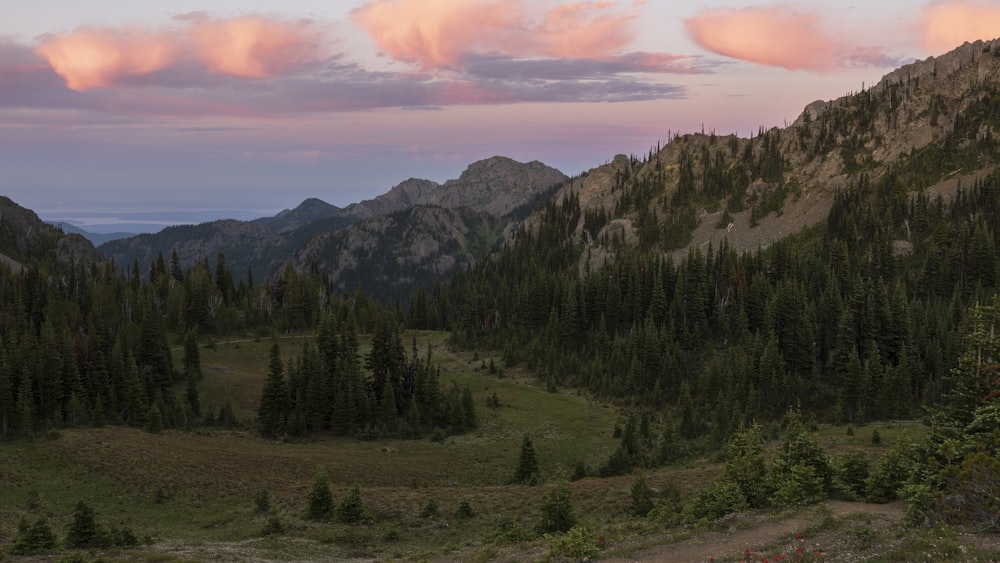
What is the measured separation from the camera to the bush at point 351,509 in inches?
1523

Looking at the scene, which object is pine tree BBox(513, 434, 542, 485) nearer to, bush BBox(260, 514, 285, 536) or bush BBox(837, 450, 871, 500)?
bush BBox(260, 514, 285, 536)

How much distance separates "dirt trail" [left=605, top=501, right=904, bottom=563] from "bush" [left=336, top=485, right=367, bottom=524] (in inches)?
791

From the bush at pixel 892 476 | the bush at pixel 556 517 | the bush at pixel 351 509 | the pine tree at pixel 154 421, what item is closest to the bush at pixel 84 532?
the bush at pixel 351 509

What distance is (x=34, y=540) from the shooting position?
1138 inches

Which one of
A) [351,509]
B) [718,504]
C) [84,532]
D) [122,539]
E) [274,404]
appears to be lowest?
[274,404]

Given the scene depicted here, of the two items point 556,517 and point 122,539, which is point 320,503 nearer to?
point 122,539

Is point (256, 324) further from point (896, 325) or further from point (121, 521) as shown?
point (896, 325)

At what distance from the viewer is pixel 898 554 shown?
67.1ft

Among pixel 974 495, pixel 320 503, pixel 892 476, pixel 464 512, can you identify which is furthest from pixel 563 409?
pixel 974 495

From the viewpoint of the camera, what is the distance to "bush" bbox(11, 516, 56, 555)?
92.9ft

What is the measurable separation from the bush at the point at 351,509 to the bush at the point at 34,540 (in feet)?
50.4

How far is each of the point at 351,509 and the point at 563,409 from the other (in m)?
49.9

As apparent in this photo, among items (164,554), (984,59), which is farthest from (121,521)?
(984,59)

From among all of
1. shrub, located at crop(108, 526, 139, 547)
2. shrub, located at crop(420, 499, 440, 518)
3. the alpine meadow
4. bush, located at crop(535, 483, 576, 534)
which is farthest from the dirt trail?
shrub, located at crop(108, 526, 139, 547)
